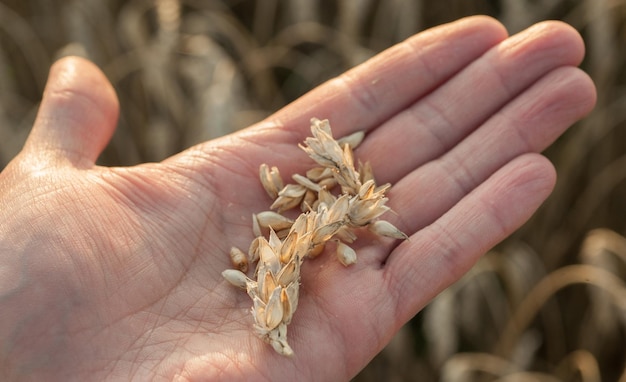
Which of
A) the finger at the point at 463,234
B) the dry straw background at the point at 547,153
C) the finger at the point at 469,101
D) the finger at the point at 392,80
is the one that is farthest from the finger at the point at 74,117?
the finger at the point at 463,234

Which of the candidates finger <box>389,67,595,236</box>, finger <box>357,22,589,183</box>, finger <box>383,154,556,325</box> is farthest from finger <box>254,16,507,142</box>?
finger <box>383,154,556,325</box>

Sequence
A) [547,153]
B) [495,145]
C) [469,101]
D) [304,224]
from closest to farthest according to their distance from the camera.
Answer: [304,224] → [495,145] → [469,101] → [547,153]

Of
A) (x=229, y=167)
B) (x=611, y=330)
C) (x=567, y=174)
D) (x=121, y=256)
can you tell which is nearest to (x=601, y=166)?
(x=567, y=174)

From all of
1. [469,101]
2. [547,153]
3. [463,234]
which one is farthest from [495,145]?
[547,153]

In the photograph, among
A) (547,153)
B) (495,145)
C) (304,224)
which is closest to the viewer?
(304,224)

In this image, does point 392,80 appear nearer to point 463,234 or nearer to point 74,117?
point 463,234
